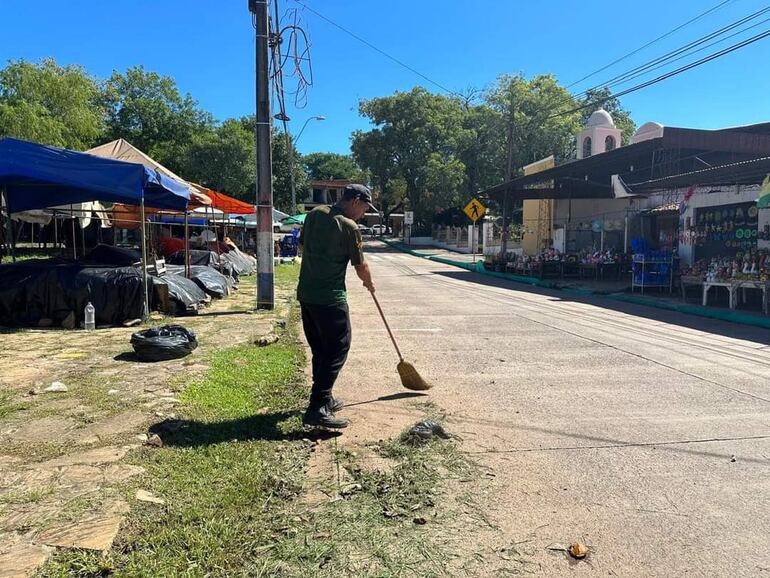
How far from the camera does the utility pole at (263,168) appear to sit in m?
11.8

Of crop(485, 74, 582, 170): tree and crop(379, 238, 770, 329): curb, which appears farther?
crop(485, 74, 582, 170): tree

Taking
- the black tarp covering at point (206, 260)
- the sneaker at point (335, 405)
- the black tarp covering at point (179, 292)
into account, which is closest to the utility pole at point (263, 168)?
the black tarp covering at point (179, 292)

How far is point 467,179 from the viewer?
4462 centimetres

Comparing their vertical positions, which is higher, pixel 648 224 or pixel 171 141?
pixel 171 141

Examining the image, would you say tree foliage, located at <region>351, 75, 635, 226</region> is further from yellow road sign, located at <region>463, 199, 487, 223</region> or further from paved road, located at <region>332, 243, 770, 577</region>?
paved road, located at <region>332, 243, 770, 577</region>

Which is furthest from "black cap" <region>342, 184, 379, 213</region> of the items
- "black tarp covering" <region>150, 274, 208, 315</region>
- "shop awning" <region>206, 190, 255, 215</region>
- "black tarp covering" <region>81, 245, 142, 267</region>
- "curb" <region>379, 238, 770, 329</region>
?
"shop awning" <region>206, 190, 255, 215</region>

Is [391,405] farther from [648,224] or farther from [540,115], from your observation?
[540,115]

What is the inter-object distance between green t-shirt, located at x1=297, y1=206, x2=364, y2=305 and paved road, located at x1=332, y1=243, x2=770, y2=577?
3.72 feet

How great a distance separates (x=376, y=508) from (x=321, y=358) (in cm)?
154

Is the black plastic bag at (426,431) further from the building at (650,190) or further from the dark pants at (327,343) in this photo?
the building at (650,190)

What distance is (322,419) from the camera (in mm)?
4570

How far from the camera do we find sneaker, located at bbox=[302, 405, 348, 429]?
15.0 feet

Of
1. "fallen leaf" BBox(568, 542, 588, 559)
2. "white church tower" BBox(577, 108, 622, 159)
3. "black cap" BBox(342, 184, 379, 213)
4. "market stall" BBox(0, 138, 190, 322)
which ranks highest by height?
"white church tower" BBox(577, 108, 622, 159)

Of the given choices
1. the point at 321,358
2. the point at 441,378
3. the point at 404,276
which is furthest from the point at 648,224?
the point at 321,358
